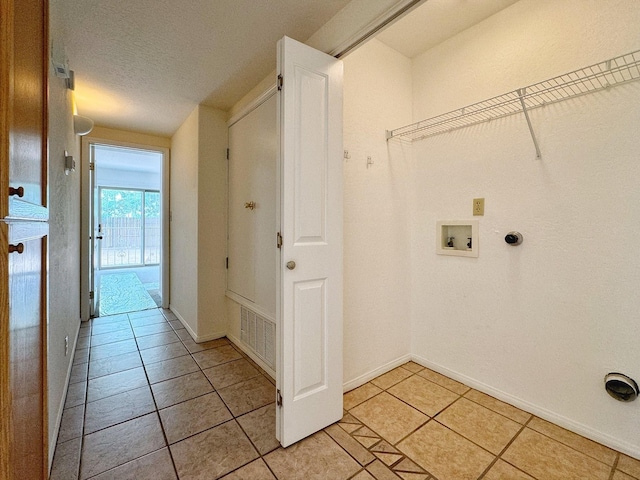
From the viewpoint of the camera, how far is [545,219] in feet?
5.48

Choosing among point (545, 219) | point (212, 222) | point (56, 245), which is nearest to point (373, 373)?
point (545, 219)

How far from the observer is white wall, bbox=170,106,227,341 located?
280 centimetres

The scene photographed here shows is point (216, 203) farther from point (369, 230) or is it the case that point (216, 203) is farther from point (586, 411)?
point (586, 411)

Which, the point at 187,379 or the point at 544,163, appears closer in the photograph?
the point at 544,163

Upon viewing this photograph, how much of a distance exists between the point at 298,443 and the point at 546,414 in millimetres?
1485

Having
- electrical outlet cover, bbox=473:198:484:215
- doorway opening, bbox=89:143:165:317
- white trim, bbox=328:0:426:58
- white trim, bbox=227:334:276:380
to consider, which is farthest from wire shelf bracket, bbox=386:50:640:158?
doorway opening, bbox=89:143:165:317

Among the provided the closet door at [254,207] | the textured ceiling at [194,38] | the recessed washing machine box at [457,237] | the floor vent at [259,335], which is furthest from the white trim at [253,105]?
the floor vent at [259,335]

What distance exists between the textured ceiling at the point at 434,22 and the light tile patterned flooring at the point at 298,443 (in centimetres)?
246

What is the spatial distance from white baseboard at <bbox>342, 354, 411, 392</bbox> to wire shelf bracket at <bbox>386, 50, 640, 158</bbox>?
1791 mm

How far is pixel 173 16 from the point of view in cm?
161

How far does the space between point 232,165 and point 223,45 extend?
1130 mm

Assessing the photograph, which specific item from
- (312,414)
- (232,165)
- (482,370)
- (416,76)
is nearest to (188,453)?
(312,414)

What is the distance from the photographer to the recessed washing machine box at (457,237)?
1996 mm

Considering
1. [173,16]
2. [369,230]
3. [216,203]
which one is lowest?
[369,230]
